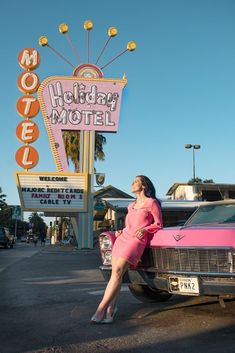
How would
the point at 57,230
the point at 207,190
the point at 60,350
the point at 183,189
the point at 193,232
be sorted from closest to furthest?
the point at 60,350 → the point at 193,232 → the point at 207,190 → the point at 183,189 → the point at 57,230

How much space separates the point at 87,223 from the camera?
3077cm

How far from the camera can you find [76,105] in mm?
30688

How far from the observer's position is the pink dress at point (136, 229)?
233 inches

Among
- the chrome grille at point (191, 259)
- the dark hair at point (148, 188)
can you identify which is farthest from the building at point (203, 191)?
the chrome grille at point (191, 259)

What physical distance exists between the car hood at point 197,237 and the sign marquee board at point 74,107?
2465 cm

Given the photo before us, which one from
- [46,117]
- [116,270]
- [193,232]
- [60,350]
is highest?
[46,117]

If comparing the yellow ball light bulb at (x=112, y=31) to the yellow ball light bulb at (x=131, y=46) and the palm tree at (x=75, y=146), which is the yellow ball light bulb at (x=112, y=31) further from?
the palm tree at (x=75, y=146)

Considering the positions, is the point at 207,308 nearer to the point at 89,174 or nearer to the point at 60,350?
the point at 60,350

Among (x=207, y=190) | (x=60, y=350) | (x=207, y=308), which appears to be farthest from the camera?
(x=207, y=190)

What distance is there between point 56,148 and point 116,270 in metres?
25.0

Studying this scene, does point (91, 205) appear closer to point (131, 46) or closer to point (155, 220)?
point (131, 46)

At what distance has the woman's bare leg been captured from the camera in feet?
19.1

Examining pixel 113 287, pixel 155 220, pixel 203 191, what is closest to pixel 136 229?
pixel 155 220

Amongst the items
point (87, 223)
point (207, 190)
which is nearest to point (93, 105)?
point (87, 223)
